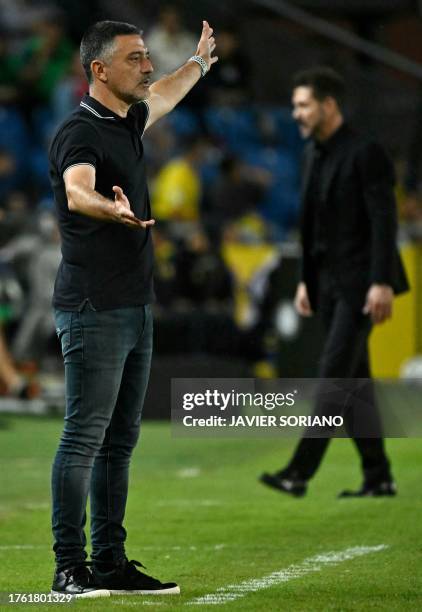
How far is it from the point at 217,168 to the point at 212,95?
1078mm

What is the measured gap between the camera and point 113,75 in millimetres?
5961

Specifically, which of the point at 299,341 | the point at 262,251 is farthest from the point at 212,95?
the point at 299,341

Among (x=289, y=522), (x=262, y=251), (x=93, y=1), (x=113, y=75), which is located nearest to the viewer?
(x=113, y=75)

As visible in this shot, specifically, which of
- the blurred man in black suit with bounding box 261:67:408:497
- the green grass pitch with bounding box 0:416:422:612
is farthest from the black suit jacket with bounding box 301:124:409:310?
the green grass pitch with bounding box 0:416:422:612

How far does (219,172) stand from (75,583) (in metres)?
13.7

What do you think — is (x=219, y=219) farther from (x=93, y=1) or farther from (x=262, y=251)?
(x=93, y=1)

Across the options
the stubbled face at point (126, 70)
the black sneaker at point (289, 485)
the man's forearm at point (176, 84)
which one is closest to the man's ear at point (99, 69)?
the stubbled face at point (126, 70)

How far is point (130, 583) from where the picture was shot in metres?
6.09

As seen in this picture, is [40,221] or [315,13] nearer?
[40,221]

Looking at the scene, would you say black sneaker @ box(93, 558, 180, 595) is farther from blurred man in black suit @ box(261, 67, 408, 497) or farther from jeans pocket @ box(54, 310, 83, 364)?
blurred man in black suit @ box(261, 67, 408, 497)

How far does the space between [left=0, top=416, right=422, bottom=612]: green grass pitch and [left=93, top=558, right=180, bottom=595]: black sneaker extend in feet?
0.28

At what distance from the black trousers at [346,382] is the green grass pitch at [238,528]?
22 cm

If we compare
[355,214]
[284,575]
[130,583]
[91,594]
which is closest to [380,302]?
[355,214]

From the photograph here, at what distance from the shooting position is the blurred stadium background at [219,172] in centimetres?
1617
